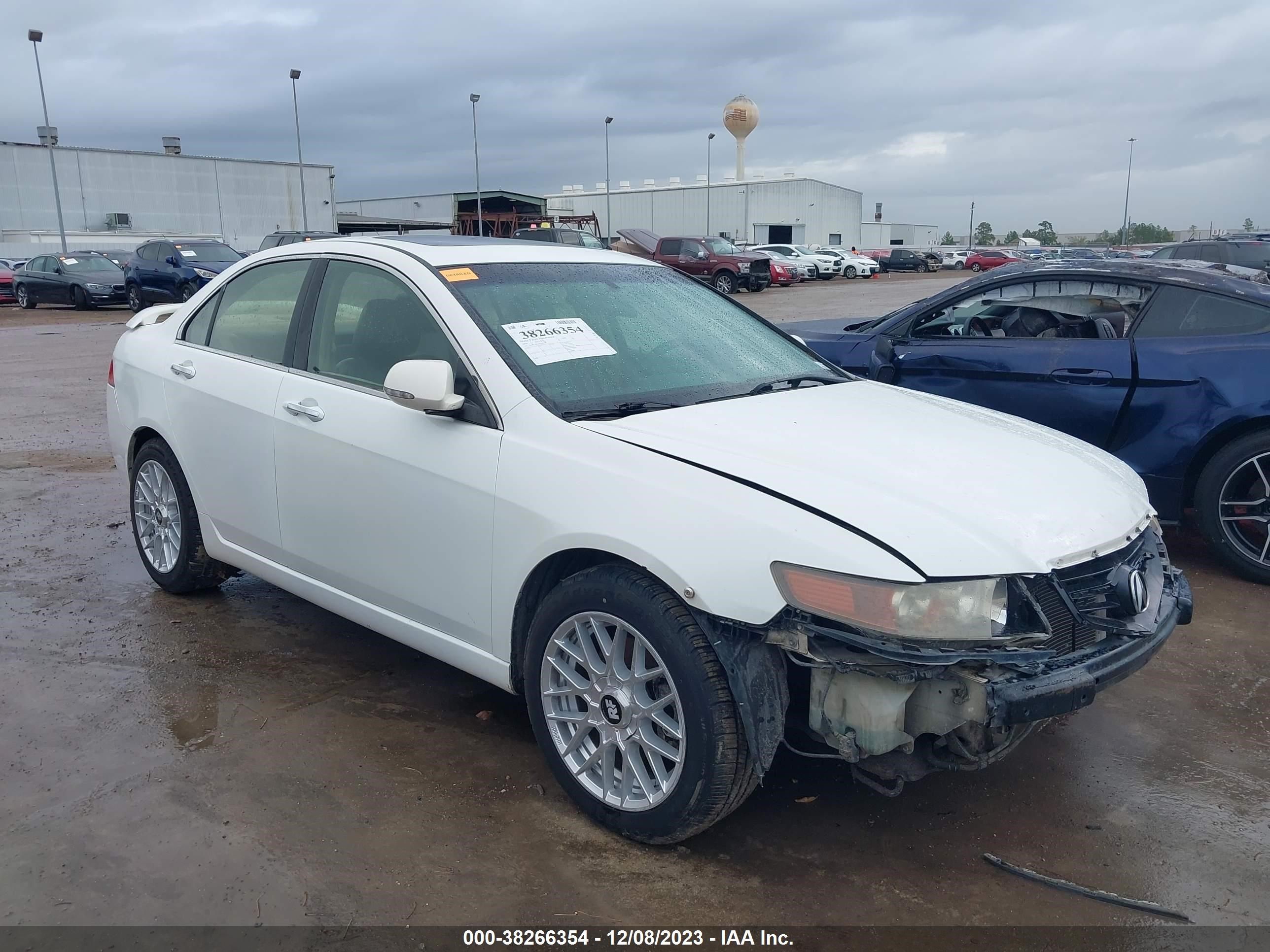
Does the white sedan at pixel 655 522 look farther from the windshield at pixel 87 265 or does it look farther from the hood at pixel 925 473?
the windshield at pixel 87 265

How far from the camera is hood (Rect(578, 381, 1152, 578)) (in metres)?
2.67

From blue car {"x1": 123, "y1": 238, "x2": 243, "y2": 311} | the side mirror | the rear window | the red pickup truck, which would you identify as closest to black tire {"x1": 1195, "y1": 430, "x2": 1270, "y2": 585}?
the side mirror

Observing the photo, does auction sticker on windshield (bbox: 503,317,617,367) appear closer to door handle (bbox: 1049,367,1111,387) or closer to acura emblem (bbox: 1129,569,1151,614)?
acura emblem (bbox: 1129,569,1151,614)

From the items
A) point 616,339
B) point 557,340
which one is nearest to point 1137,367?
point 616,339

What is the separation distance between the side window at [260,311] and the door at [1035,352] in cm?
351

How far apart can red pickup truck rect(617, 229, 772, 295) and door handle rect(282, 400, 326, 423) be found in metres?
27.6

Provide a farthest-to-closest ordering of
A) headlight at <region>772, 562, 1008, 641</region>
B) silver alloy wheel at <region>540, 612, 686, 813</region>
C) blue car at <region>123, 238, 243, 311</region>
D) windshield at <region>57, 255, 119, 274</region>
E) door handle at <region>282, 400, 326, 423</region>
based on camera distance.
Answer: windshield at <region>57, 255, 119, 274</region> → blue car at <region>123, 238, 243, 311</region> → door handle at <region>282, 400, 326, 423</region> → silver alloy wheel at <region>540, 612, 686, 813</region> → headlight at <region>772, 562, 1008, 641</region>

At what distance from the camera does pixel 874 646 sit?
2580 mm

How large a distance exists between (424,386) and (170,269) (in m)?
22.0

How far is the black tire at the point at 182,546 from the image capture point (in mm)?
4691

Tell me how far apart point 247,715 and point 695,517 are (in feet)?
6.75

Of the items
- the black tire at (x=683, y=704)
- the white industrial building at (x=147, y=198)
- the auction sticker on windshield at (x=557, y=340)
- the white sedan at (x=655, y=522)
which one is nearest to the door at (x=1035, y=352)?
the white sedan at (x=655, y=522)

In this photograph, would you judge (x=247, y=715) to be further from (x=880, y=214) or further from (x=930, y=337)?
(x=880, y=214)

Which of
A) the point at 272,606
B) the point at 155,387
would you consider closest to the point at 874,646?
the point at 272,606
